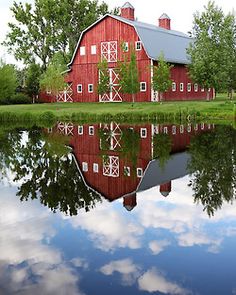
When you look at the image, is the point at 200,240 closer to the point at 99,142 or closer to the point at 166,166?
the point at 166,166

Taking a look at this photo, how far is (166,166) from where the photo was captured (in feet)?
54.0

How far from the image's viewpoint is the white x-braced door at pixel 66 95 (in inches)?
2055

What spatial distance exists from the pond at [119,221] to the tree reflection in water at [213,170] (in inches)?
1.3

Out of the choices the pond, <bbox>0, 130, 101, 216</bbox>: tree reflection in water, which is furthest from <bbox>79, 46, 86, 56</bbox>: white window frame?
the pond

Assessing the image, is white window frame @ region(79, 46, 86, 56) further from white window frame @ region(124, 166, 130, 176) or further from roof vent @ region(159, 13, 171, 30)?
white window frame @ region(124, 166, 130, 176)

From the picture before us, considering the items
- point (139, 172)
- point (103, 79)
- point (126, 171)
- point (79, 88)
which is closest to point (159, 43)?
Result: point (103, 79)

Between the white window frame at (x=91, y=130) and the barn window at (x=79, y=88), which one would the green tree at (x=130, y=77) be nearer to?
the barn window at (x=79, y=88)

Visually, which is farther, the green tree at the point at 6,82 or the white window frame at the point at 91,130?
the green tree at the point at 6,82

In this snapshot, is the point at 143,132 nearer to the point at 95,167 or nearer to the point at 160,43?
the point at 95,167

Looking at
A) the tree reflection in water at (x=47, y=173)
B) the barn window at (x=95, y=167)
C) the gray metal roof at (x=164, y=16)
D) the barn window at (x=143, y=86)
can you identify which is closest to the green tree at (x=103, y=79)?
the barn window at (x=143, y=86)

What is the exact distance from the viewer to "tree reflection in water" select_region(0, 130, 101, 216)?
11.7 metres

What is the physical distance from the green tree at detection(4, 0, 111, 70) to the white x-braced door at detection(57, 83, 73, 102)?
26.6ft

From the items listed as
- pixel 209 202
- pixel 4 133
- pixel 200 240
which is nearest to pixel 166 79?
pixel 4 133

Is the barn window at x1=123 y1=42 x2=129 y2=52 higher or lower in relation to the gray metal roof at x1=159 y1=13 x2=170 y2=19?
lower
